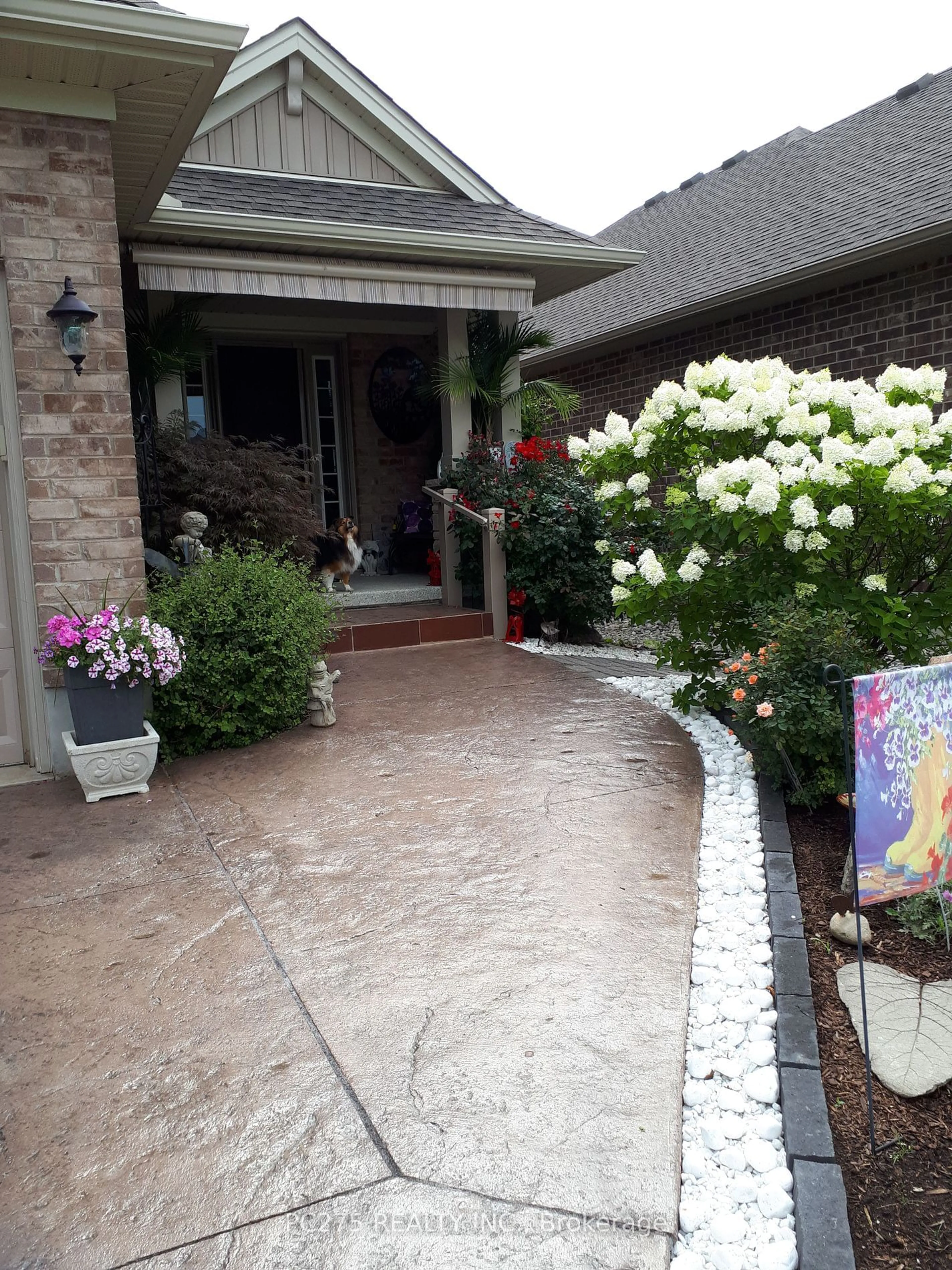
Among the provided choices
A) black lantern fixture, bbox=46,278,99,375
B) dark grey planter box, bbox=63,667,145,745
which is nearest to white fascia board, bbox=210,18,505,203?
black lantern fixture, bbox=46,278,99,375

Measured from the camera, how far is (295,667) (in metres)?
5.48

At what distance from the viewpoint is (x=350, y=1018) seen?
2.70m

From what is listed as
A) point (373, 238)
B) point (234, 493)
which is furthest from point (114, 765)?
point (373, 238)

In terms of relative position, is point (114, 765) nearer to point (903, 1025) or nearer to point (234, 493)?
point (234, 493)

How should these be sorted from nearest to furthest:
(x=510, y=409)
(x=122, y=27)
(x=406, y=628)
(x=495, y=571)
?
(x=122, y=27) → (x=406, y=628) → (x=495, y=571) → (x=510, y=409)

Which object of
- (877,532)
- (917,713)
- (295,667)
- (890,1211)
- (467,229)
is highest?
(467,229)

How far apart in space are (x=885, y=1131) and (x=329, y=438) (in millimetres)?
9384

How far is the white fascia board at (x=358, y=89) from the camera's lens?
8.73m

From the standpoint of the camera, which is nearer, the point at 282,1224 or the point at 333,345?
the point at 282,1224

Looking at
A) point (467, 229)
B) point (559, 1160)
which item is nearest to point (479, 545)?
point (467, 229)

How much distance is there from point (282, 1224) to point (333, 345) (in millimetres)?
9687

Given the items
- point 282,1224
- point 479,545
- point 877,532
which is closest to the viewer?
point 282,1224

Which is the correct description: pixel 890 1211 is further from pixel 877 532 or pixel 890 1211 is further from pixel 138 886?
pixel 877 532

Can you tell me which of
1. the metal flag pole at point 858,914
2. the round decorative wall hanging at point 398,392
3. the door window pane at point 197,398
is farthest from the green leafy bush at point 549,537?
the metal flag pole at point 858,914
